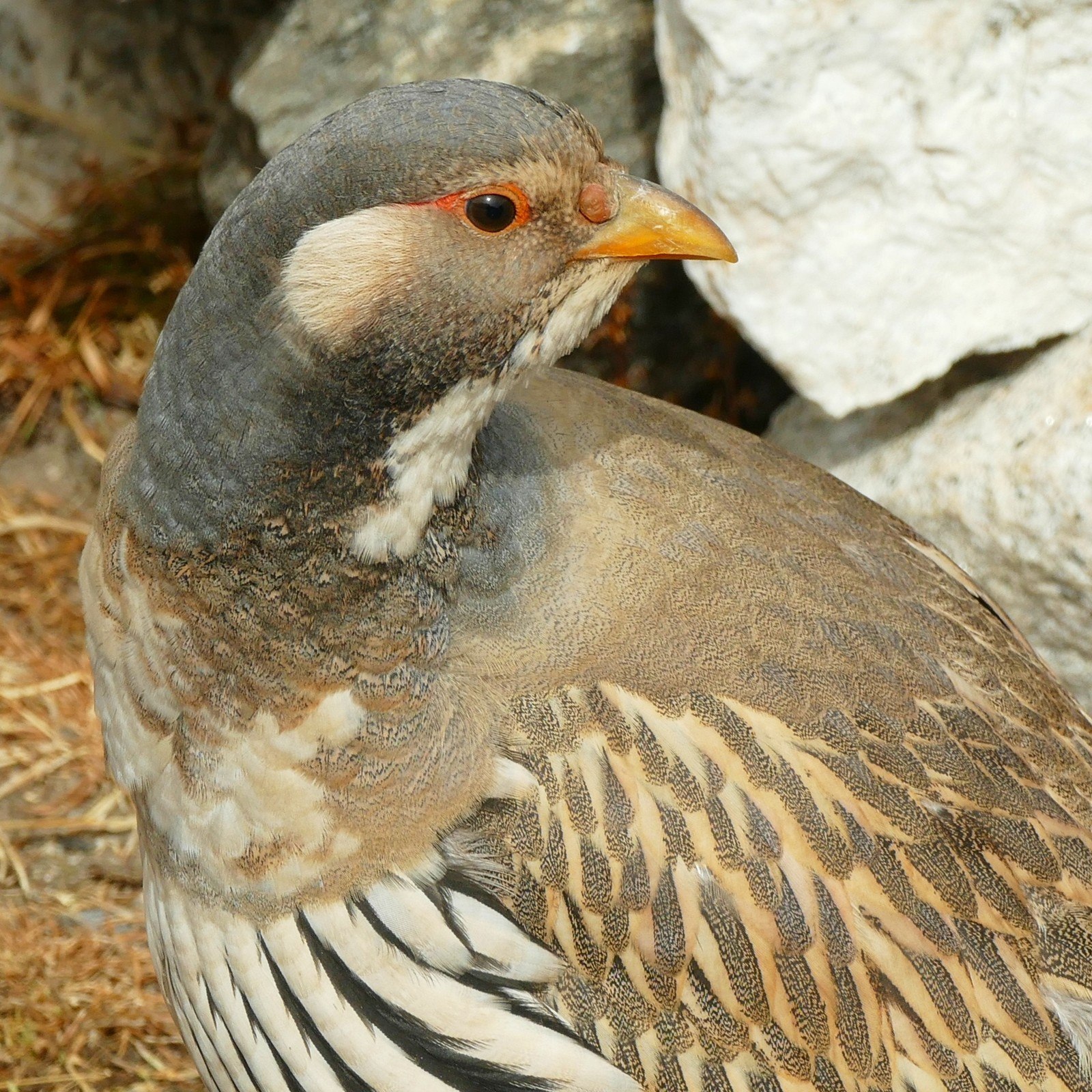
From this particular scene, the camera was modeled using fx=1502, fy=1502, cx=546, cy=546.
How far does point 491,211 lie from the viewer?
183cm

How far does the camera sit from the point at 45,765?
3760 millimetres

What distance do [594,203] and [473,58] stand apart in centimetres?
172

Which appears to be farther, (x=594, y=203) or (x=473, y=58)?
(x=473, y=58)

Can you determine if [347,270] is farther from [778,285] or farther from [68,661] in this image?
[68,661]

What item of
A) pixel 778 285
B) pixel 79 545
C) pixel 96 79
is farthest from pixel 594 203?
pixel 96 79

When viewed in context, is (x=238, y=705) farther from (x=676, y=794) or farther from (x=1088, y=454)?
(x=1088, y=454)

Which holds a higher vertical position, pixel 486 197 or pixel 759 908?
pixel 486 197

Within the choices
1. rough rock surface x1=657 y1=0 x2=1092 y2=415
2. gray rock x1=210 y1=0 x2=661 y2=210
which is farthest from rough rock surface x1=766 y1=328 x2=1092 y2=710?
gray rock x1=210 y1=0 x2=661 y2=210

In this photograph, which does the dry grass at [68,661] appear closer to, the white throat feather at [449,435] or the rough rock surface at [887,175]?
the white throat feather at [449,435]

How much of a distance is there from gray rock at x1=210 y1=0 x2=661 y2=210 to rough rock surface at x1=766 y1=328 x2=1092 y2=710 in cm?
95

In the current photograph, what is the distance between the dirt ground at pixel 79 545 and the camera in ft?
10.8

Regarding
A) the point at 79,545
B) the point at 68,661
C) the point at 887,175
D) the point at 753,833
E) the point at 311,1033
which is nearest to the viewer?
the point at 753,833

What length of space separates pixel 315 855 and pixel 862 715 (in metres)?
0.79

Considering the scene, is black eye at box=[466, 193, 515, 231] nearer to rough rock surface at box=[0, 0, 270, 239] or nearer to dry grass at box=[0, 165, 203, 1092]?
dry grass at box=[0, 165, 203, 1092]
